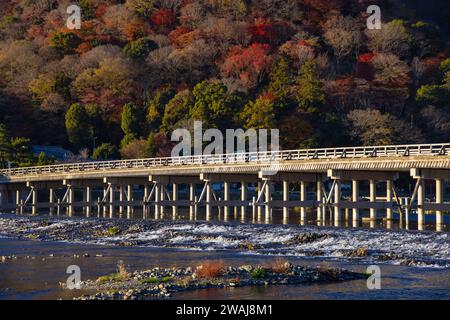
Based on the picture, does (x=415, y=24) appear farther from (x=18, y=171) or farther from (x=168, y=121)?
(x=18, y=171)

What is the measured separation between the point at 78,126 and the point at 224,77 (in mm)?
20184

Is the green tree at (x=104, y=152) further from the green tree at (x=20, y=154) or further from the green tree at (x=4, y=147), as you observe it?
the green tree at (x=4, y=147)

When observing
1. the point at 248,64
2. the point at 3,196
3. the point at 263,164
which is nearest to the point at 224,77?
the point at 248,64

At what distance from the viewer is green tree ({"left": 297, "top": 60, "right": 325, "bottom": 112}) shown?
311 ft

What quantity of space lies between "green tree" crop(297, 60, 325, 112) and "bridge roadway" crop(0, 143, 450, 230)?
82.9ft

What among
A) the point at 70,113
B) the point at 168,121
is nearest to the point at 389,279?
the point at 168,121

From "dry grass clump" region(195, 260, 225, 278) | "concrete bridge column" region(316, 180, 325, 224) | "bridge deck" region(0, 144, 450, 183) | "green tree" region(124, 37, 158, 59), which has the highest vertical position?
"green tree" region(124, 37, 158, 59)

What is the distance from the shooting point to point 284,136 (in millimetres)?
91000

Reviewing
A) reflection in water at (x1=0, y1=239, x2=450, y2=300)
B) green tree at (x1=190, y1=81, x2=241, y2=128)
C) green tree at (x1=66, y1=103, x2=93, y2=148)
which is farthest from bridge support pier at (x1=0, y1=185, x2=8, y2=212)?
reflection in water at (x1=0, y1=239, x2=450, y2=300)

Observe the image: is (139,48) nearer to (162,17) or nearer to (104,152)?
(162,17)

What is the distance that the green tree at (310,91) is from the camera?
94.8 metres

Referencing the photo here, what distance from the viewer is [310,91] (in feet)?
313

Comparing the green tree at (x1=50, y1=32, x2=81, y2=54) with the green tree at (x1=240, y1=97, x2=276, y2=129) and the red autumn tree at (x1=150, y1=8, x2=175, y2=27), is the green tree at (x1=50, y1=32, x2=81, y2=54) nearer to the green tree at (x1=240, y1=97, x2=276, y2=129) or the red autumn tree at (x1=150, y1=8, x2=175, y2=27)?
the red autumn tree at (x1=150, y1=8, x2=175, y2=27)
